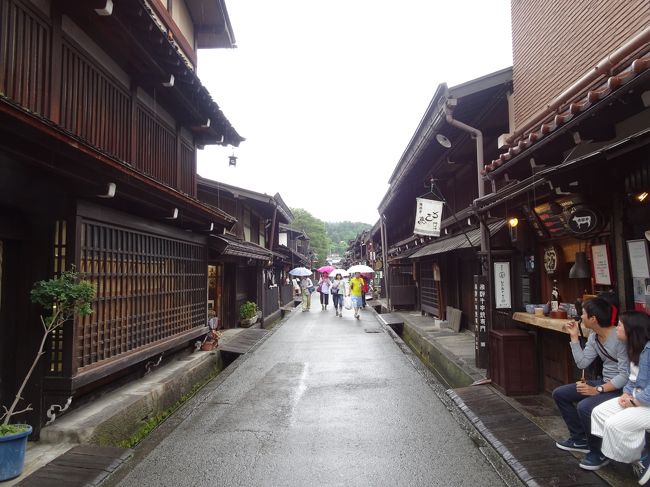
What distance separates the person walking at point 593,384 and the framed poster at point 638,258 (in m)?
0.71

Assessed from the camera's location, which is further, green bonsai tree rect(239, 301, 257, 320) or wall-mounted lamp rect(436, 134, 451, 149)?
green bonsai tree rect(239, 301, 257, 320)

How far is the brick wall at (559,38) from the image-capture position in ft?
23.2

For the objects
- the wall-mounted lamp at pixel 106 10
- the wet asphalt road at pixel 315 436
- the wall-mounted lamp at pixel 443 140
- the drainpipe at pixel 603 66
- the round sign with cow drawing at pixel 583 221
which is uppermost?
the wall-mounted lamp at pixel 106 10

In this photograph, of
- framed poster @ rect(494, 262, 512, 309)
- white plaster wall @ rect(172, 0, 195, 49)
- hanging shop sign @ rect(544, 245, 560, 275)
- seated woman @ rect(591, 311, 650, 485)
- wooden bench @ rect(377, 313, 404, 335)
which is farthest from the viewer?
wooden bench @ rect(377, 313, 404, 335)

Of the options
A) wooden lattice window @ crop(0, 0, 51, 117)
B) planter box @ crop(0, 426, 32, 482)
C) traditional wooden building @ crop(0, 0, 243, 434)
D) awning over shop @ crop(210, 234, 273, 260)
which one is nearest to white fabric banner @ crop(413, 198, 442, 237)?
awning over shop @ crop(210, 234, 273, 260)

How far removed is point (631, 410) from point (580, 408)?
2.33 ft

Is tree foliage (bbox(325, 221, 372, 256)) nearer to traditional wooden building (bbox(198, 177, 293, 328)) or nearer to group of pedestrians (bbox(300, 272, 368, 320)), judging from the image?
group of pedestrians (bbox(300, 272, 368, 320))

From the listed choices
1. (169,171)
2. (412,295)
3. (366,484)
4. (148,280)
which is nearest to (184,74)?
(169,171)

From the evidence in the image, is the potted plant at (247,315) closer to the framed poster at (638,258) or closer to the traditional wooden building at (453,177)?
the traditional wooden building at (453,177)

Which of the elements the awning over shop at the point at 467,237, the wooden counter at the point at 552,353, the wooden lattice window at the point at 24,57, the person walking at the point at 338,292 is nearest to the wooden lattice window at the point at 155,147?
the wooden lattice window at the point at 24,57

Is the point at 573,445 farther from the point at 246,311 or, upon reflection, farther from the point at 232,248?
the point at 246,311

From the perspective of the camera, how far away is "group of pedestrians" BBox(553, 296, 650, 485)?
4078 millimetres

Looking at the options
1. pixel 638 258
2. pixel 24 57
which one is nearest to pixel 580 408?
pixel 638 258

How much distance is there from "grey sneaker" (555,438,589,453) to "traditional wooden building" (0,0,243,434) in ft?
20.9
